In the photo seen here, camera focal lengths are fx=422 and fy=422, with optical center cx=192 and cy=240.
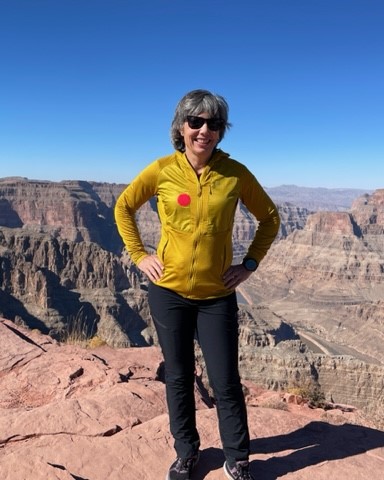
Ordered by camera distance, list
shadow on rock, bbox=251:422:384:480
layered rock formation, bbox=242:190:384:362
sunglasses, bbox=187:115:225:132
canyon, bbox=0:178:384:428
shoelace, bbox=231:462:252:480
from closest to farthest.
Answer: sunglasses, bbox=187:115:225:132
shoelace, bbox=231:462:252:480
shadow on rock, bbox=251:422:384:480
canyon, bbox=0:178:384:428
layered rock formation, bbox=242:190:384:362

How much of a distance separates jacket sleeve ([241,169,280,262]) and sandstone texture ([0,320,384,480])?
64.6 inches

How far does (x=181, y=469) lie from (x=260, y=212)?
1.95 m

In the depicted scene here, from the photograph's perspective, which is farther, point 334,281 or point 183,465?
point 334,281

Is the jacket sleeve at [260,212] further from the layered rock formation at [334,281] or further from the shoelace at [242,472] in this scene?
the layered rock formation at [334,281]

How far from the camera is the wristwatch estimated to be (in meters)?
3.17

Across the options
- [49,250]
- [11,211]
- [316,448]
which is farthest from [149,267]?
[11,211]

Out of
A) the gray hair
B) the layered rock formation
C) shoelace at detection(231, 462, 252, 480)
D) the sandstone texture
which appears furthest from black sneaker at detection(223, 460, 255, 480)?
the layered rock formation

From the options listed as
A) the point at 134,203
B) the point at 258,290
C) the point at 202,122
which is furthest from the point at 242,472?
the point at 258,290

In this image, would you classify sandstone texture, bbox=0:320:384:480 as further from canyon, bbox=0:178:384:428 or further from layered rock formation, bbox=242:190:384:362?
layered rock formation, bbox=242:190:384:362

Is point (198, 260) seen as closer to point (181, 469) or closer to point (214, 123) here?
point (214, 123)

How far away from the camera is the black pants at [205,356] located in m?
2.97

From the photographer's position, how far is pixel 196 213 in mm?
2787

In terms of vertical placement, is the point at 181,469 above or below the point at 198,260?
below

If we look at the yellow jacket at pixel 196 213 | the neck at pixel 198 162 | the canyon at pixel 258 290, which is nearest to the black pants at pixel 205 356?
the yellow jacket at pixel 196 213
